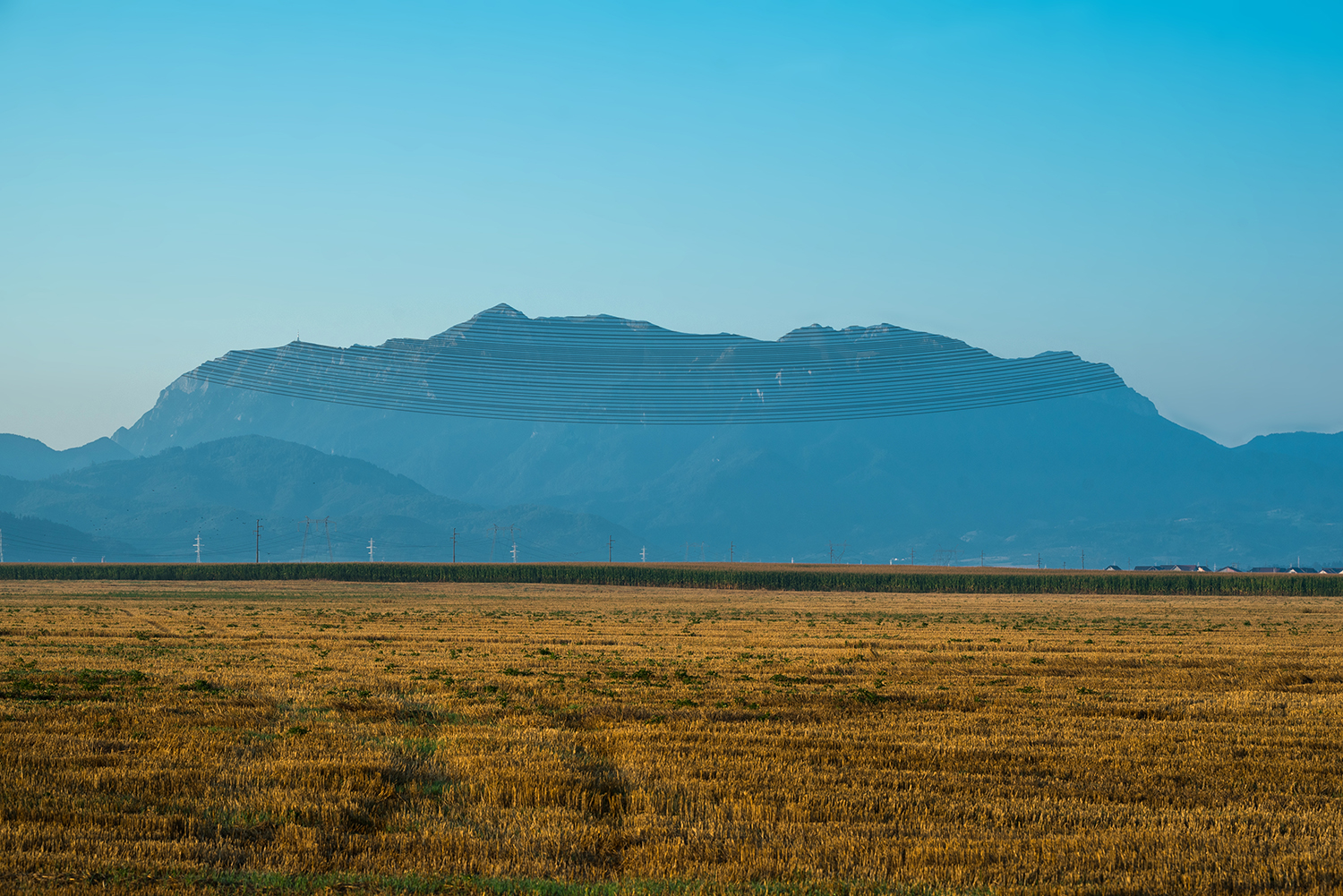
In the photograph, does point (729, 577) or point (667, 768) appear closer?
point (667, 768)

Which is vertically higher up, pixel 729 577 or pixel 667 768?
pixel 667 768

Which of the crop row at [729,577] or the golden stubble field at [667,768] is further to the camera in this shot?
the crop row at [729,577]

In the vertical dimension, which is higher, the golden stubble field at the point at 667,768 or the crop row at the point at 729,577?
the golden stubble field at the point at 667,768

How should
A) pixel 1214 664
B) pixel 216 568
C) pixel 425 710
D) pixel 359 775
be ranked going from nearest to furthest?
pixel 359 775, pixel 425 710, pixel 1214 664, pixel 216 568

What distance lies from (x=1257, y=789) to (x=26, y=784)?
17.8m

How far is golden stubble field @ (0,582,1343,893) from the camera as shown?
39.5 ft

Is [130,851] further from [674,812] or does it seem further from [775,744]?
[775,744]

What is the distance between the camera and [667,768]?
16750mm

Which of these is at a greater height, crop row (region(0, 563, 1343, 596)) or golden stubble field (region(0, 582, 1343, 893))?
golden stubble field (region(0, 582, 1343, 893))

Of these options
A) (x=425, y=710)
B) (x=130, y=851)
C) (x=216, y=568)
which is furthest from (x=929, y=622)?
(x=216, y=568)

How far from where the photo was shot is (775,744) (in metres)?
18.9

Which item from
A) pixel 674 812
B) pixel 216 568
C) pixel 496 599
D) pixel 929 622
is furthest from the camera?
pixel 216 568

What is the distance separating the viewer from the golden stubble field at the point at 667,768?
12.0m

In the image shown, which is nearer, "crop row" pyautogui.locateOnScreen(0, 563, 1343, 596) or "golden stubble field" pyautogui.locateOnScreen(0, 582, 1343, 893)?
"golden stubble field" pyautogui.locateOnScreen(0, 582, 1343, 893)
